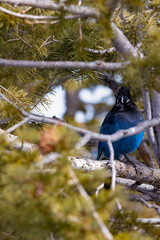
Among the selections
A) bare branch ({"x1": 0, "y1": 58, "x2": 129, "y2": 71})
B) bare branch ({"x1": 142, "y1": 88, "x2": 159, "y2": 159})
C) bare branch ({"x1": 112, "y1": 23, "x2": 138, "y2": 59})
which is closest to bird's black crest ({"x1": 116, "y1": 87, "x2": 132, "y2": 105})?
bare branch ({"x1": 142, "y1": 88, "x2": 159, "y2": 159})

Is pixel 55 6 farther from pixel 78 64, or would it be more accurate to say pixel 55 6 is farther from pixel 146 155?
pixel 146 155

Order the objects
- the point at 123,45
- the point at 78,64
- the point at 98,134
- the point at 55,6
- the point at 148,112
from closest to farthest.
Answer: the point at 98,134 < the point at 55,6 < the point at 78,64 < the point at 123,45 < the point at 148,112

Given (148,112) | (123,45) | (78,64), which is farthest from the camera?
(148,112)

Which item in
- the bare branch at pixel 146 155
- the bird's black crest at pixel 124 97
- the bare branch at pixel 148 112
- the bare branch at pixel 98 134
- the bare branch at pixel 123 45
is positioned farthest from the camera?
the bare branch at pixel 146 155

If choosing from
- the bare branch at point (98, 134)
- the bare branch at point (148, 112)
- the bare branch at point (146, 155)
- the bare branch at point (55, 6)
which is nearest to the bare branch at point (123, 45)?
the bare branch at point (55, 6)

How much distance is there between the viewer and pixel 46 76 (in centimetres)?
396

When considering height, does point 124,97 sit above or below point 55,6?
below

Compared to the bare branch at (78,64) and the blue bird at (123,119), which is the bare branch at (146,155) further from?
the bare branch at (78,64)

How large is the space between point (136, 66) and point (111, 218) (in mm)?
906

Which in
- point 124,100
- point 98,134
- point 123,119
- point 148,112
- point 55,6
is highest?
point 55,6

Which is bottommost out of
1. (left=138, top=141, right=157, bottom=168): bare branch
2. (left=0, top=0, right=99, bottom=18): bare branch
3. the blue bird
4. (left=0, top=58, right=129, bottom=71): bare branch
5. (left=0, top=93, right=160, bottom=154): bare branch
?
(left=138, top=141, right=157, bottom=168): bare branch

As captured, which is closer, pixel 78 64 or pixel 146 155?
pixel 78 64

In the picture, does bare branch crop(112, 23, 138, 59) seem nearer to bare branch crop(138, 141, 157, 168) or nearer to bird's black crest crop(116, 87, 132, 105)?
bird's black crest crop(116, 87, 132, 105)

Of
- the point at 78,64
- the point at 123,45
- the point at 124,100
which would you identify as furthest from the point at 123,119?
the point at 78,64
